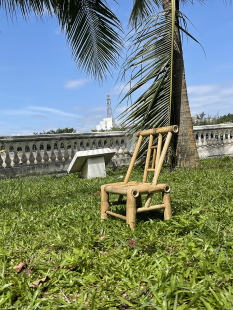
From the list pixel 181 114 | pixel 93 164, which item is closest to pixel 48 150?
pixel 93 164

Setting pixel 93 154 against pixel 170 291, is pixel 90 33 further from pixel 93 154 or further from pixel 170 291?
pixel 170 291

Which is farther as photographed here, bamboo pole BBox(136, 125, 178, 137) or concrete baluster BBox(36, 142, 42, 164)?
concrete baluster BBox(36, 142, 42, 164)

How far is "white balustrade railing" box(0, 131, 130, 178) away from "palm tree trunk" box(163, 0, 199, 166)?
258cm

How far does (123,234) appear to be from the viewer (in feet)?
8.86

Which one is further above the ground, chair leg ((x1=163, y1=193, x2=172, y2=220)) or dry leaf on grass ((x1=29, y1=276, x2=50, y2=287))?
chair leg ((x1=163, y1=193, x2=172, y2=220))

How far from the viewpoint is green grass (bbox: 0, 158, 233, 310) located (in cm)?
168

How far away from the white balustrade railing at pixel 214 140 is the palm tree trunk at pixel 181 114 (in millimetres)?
3700

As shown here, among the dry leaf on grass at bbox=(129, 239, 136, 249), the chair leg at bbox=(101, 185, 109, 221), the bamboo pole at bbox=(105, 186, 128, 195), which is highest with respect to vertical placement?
the bamboo pole at bbox=(105, 186, 128, 195)

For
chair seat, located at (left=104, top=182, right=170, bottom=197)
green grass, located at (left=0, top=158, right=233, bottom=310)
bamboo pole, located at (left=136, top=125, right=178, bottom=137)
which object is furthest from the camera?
bamboo pole, located at (left=136, top=125, right=178, bottom=137)

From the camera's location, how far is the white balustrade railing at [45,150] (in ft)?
26.3

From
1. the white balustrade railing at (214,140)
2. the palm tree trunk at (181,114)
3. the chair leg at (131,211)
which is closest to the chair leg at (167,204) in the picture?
the chair leg at (131,211)

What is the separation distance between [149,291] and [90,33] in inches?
305

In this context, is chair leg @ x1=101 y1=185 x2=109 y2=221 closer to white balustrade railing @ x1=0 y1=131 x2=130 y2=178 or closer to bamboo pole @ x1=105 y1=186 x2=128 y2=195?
bamboo pole @ x1=105 y1=186 x2=128 y2=195

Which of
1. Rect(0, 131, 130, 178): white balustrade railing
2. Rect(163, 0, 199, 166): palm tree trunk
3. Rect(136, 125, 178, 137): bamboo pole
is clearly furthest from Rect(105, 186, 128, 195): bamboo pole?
Rect(0, 131, 130, 178): white balustrade railing
